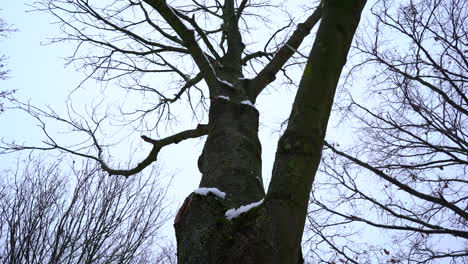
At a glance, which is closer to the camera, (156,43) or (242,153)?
(242,153)

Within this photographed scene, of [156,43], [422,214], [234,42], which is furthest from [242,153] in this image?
[422,214]

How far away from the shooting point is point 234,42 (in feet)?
12.0

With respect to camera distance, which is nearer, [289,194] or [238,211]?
[289,194]

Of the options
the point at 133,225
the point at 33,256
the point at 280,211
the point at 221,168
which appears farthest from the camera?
the point at 133,225

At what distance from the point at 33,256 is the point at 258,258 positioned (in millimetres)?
5388

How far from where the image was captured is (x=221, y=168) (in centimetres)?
179

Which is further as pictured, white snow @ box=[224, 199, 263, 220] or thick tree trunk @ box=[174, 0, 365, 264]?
white snow @ box=[224, 199, 263, 220]

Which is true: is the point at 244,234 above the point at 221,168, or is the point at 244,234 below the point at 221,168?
below

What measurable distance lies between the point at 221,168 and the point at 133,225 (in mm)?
5184

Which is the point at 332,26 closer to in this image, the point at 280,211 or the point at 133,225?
the point at 280,211

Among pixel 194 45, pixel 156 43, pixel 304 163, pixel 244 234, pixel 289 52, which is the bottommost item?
pixel 244 234

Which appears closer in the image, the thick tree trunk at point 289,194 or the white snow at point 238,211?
the thick tree trunk at point 289,194

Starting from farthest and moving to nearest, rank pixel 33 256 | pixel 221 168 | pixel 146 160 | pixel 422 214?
pixel 33 256
pixel 422 214
pixel 146 160
pixel 221 168

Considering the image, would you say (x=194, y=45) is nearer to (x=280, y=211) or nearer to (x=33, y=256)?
(x=280, y=211)
